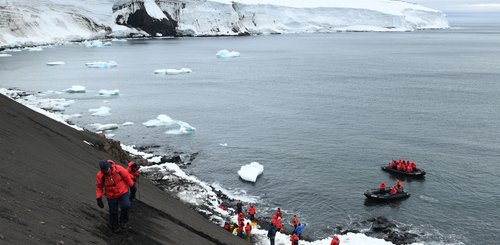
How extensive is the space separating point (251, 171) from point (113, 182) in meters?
27.9

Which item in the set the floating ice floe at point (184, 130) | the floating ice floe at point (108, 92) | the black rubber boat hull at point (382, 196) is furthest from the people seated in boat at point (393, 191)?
the floating ice floe at point (108, 92)

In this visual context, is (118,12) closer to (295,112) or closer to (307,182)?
(295,112)

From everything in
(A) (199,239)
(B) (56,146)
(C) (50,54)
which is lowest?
(C) (50,54)

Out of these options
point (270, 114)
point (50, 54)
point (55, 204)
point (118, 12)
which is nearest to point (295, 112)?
point (270, 114)

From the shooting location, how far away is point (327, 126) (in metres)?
55.0

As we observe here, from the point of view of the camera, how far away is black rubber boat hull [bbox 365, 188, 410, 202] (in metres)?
34.2

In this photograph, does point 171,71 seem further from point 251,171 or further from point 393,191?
point 393,191

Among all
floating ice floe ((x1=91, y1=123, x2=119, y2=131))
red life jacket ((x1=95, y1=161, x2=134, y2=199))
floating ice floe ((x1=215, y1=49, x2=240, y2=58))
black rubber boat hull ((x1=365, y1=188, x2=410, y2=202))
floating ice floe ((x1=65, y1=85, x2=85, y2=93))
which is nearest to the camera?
red life jacket ((x1=95, y1=161, x2=134, y2=199))

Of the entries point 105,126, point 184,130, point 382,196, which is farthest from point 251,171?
point 105,126

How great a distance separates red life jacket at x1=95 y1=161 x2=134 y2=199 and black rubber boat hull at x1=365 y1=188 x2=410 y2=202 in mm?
26317

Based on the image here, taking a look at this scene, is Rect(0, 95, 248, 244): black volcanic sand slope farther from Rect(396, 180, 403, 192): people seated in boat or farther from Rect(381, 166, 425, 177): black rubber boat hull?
Rect(381, 166, 425, 177): black rubber boat hull

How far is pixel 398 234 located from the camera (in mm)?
29391

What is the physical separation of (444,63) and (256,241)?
10877cm

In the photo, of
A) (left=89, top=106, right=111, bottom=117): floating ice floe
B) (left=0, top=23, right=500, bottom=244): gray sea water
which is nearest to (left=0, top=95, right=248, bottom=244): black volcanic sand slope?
(left=0, top=23, right=500, bottom=244): gray sea water
